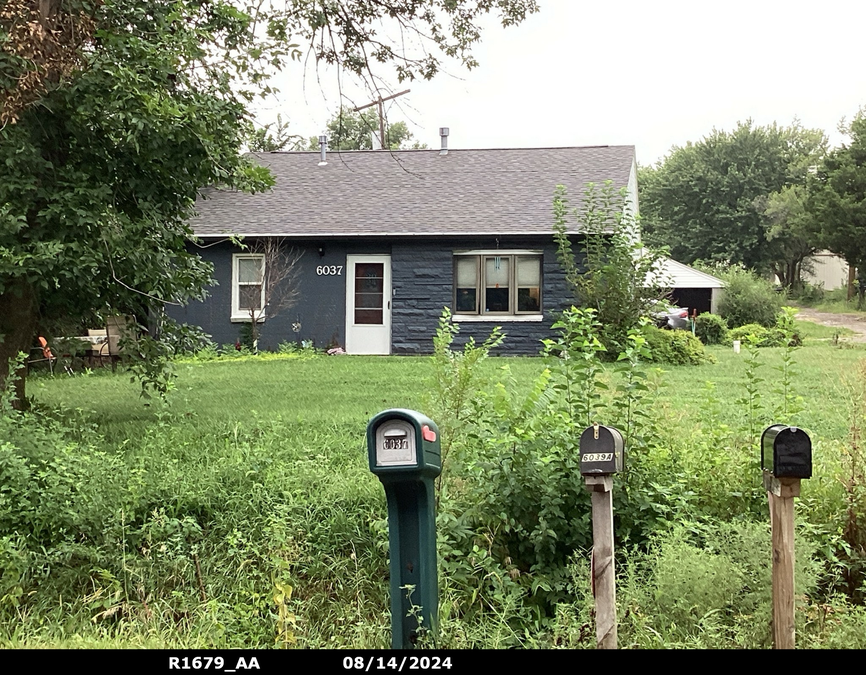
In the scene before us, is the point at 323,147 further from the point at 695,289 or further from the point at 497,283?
the point at 695,289

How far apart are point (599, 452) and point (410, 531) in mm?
909

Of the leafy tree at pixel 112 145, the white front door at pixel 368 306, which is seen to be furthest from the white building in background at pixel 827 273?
the leafy tree at pixel 112 145

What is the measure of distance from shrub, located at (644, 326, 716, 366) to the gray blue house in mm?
2893

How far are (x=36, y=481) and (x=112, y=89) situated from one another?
311cm

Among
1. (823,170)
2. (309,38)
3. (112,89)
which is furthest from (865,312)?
(112,89)

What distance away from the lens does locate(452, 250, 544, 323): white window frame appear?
60.1 feet

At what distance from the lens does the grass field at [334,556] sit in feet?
14.2

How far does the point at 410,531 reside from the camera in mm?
3996

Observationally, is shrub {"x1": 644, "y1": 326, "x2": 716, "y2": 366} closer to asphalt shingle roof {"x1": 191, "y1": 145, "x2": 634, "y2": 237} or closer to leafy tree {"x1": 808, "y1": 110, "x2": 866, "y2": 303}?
asphalt shingle roof {"x1": 191, "y1": 145, "x2": 634, "y2": 237}

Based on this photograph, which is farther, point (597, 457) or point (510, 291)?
point (510, 291)

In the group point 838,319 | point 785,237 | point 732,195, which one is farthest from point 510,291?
point 732,195

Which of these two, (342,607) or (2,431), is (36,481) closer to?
(2,431)

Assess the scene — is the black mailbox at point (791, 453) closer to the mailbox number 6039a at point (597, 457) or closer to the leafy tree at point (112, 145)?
the mailbox number 6039a at point (597, 457)

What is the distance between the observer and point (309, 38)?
29.9ft
